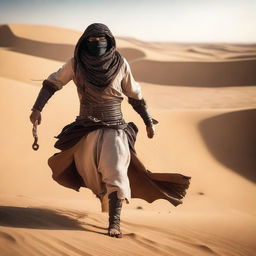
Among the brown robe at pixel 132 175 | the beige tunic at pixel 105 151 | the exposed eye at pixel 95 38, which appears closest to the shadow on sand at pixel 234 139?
the brown robe at pixel 132 175

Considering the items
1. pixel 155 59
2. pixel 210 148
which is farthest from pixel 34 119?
pixel 155 59

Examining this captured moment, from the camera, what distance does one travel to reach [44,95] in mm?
4402

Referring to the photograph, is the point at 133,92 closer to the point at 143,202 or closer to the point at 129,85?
the point at 129,85

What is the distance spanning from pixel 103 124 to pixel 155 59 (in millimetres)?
34524

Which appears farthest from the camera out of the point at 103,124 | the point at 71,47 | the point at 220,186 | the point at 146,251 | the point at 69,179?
the point at 71,47

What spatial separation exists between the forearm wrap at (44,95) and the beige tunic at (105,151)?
0.18 feet

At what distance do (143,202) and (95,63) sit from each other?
432cm

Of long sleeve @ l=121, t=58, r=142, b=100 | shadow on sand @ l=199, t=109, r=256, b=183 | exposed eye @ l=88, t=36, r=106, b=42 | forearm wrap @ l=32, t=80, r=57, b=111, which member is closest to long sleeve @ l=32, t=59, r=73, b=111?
forearm wrap @ l=32, t=80, r=57, b=111

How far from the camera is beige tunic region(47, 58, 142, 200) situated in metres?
4.01

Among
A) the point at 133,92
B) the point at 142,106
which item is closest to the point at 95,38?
the point at 133,92

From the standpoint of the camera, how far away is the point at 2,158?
8.69 meters

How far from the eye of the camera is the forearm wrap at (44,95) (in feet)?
14.4

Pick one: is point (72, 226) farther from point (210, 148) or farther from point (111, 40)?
point (210, 148)

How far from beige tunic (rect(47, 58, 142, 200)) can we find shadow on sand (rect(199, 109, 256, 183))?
20.8ft
